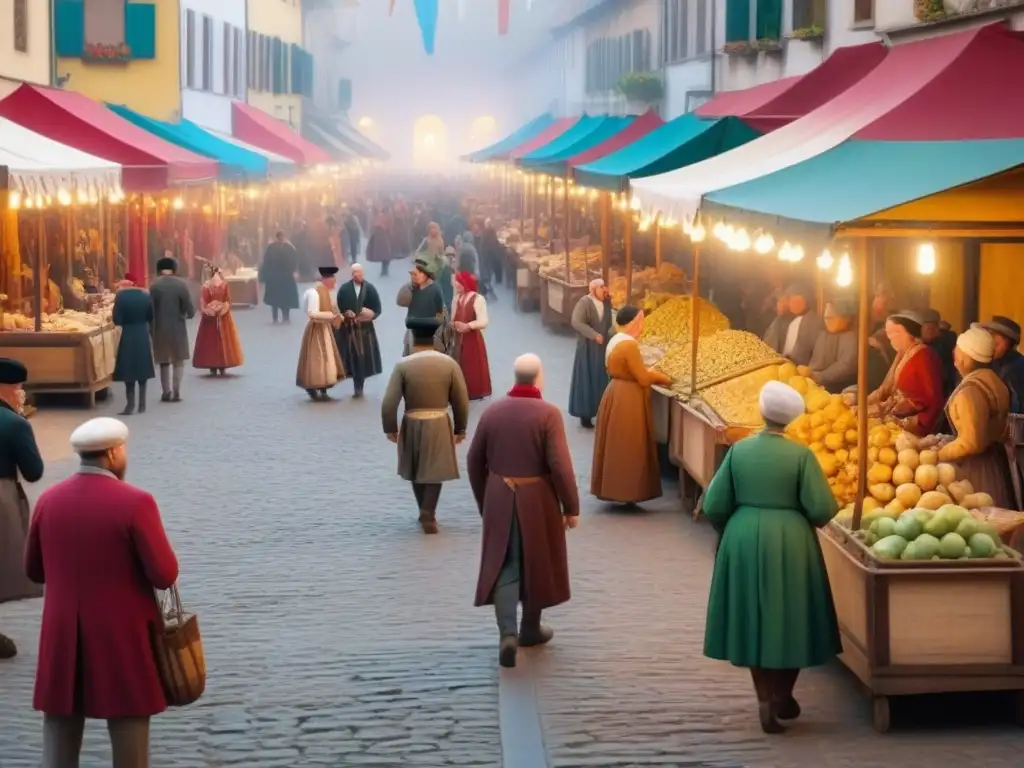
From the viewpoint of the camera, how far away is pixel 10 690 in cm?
910

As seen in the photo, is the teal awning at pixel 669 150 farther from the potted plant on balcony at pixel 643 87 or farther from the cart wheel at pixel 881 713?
the potted plant on balcony at pixel 643 87

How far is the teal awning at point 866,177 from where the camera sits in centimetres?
976

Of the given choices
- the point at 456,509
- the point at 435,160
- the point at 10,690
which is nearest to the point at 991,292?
the point at 456,509

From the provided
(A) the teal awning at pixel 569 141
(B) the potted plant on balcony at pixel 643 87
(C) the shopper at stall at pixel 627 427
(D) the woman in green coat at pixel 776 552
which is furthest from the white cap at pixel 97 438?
(B) the potted plant on balcony at pixel 643 87

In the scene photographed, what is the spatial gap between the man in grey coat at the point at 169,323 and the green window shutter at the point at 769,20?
8.43m

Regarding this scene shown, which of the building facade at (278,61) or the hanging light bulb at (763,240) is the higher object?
the building facade at (278,61)

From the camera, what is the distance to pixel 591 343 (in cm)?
1744

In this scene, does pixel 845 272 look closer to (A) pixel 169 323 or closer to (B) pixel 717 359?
(B) pixel 717 359

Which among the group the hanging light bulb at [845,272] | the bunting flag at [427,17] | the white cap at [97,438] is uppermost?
the bunting flag at [427,17]

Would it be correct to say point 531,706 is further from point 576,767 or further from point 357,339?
point 357,339

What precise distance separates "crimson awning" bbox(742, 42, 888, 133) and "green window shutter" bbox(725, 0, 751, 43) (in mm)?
6839

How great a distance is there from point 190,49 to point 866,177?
2705cm

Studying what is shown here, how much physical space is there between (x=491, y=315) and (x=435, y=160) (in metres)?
70.3

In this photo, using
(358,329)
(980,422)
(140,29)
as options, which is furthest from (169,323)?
(140,29)
